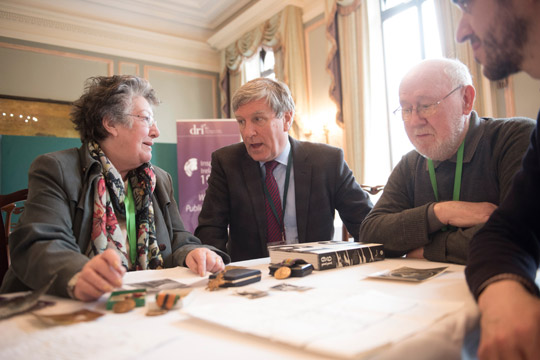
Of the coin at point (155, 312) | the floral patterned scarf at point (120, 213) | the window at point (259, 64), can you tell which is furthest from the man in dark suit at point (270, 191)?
Result: the window at point (259, 64)

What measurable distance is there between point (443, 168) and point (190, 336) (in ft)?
4.45

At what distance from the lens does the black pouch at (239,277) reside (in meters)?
1.10

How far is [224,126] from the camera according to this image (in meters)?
5.81

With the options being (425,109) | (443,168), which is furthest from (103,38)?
(443,168)

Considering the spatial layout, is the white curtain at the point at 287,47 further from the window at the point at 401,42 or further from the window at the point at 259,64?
the window at the point at 401,42

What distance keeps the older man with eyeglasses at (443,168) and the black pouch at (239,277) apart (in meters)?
0.63

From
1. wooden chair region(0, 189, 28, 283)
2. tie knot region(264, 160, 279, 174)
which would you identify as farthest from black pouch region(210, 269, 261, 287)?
wooden chair region(0, 189, 28, 283)

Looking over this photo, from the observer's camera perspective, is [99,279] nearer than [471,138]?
Yes

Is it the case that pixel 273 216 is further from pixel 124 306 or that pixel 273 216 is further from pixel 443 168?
pixel 124 306

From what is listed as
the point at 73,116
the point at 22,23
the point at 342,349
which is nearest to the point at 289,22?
the point at 22,23

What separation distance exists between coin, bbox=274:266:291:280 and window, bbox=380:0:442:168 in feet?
13.4

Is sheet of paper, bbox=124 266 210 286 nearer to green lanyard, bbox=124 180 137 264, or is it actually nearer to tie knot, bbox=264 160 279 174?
green lanyard, bbox=124 180 137 264

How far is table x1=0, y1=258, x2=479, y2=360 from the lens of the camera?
24.2 inches

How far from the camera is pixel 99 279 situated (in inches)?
38.6
